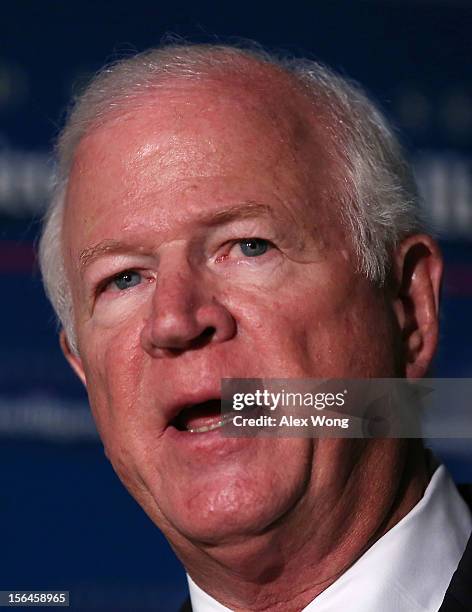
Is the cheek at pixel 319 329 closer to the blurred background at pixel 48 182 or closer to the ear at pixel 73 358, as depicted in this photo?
the ear at pixel 73 358

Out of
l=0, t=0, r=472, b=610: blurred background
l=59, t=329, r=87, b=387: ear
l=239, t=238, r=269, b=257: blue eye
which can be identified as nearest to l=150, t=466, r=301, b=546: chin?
l=239, t=238, r=269, b=257: blue eye

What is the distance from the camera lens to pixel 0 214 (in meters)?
2.16

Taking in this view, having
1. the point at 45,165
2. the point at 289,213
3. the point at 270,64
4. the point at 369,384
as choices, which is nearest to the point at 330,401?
the point at 369,384

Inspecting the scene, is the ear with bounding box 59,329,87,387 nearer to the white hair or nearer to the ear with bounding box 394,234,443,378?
the white hair

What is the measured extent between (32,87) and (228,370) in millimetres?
1178

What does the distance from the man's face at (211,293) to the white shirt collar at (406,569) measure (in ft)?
0.39

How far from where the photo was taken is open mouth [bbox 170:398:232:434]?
121 centimetres

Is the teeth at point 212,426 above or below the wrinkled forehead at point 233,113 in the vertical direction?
below

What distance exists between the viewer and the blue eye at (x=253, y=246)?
1256 millimetres

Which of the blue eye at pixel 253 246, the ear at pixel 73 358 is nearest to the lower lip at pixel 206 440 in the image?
the blue eye at pixel 253 246

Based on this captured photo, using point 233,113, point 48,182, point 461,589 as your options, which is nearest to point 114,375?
point 233,113

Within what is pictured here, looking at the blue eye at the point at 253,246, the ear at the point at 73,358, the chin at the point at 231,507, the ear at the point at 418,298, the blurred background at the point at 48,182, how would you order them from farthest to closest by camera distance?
the blurred background at the point at 48,182, the ear at the point at 73,358, the ear at the point at 418,298, the blue eye at the point at 253,246, the chin at the point at 231,507

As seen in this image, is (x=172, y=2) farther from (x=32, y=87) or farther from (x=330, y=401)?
(x=330, y=401)

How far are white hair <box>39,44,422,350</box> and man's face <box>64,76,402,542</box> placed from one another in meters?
0.03
